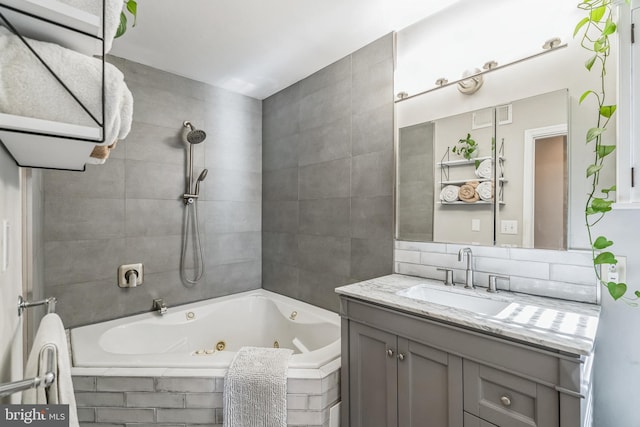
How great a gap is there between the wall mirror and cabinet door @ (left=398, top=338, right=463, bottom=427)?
2.27 ft

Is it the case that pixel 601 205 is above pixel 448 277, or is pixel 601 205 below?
above

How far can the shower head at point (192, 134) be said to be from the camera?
2348mm

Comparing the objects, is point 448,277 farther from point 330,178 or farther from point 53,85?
point 53,85

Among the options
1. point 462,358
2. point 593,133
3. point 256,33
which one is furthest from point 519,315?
point 256,33

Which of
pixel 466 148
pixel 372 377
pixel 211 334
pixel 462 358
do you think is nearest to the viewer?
pixel 462 358

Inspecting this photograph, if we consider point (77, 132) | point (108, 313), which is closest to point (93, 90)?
point (77, 132)

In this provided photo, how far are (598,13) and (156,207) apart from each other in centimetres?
277

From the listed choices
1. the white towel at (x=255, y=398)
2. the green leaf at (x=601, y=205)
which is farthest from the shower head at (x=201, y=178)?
the green leaf at (x=601, y=205)

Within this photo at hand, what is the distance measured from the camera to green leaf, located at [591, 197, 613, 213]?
3.66 feet

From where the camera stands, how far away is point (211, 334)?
8.06 ft

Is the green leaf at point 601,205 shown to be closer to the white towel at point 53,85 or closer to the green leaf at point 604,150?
the green leaf at point 604,150

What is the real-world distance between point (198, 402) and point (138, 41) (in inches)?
89.0

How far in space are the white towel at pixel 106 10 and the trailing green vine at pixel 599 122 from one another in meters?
1.57

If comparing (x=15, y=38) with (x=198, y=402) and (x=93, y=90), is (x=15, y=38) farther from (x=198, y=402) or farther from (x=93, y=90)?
(x=198, y=402)
